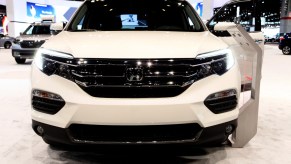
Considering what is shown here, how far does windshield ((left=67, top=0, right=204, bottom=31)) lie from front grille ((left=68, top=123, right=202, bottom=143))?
145cm

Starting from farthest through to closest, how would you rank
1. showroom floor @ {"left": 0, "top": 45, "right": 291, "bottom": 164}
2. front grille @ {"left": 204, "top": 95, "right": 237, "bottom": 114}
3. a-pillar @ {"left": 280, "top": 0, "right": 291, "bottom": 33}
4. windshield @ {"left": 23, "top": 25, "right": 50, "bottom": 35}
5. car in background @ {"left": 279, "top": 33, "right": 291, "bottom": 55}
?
1. a-pillar @ {"left": 280, "top": 0, "right": 291, "bottom": 33}
2. car in background @ {"left": 279, "top": 33, "right": 291, "bottom": 55}
3. windshield @ {"left": 23, "top": 25, "right": 50, "bottom": 35}
4. showroom floor @ {"left": 0, "top": 45, "right": 291, "bottom": 164}
5. front grille @ {"left": 204, "top": 95, "right": 237, "bottom": 114}

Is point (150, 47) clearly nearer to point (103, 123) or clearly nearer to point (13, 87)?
point (103, 123)

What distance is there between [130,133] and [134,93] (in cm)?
25

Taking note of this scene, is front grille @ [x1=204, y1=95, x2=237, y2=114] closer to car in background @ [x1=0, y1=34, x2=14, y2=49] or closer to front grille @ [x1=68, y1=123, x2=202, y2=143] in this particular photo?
front grille @ [x1=68, y1=123, x2=202, y2=143]

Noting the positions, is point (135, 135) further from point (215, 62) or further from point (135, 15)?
point (135, 15)

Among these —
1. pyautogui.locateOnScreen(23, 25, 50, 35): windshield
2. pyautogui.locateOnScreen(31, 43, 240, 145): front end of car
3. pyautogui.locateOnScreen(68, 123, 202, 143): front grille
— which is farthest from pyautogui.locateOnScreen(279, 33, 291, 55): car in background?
Answer: pyautogui.locateOnScreen(68, 123, 202, 143): front grille

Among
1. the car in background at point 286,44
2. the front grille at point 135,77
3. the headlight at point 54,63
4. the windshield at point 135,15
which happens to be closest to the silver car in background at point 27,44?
the windshield at point 135,15

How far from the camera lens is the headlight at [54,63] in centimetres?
211

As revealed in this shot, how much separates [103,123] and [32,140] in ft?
4.65

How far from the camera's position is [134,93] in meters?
2.00

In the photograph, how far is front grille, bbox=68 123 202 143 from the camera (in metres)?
2.00

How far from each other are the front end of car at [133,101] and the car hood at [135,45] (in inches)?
1.9

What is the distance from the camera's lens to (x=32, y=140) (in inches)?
121

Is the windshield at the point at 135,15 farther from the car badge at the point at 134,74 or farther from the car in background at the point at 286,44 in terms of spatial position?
the car in background at the point at 286,44
